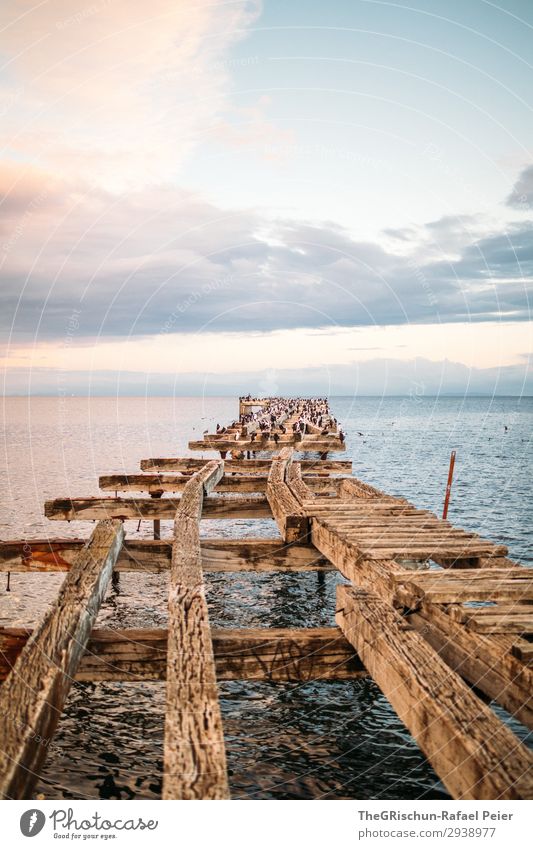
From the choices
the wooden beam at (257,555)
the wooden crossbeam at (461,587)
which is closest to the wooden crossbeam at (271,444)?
the wooden beam at (257,555)

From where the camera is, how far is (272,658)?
4.67 metres

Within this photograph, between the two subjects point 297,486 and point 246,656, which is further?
point 297,486

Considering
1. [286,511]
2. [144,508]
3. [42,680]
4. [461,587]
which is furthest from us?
[144,508]

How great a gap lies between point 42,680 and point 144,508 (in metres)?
6.83

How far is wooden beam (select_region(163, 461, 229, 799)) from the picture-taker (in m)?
2.73

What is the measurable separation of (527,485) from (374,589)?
132 feet

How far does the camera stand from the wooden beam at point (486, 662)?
12.3ft

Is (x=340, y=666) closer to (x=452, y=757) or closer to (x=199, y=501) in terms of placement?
(x=452, y=757)

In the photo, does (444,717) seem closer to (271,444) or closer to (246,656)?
(246,656)

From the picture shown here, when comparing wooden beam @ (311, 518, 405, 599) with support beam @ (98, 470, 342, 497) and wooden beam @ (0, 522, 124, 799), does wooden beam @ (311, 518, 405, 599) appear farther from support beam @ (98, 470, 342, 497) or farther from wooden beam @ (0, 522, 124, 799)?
support beam @ (98, 470, 342, 497)

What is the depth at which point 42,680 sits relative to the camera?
365 cm

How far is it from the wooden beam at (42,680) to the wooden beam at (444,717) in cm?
210

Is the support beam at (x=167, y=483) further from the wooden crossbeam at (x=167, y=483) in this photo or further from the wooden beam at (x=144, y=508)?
the wooden beam at (x=144, y=508)

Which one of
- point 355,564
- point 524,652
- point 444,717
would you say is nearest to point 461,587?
point 524,652
